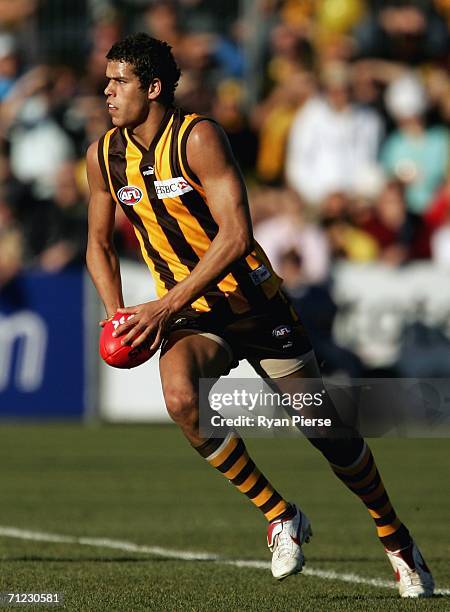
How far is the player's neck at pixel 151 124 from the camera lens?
6.42 metres

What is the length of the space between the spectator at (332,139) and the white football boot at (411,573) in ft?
31.6

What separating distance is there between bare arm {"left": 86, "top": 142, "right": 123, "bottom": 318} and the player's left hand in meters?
0.53

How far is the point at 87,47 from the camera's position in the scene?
18.9 m

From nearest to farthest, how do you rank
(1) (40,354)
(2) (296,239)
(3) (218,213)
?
(3) (218,213), (2) (296,239), (1) (40,354)

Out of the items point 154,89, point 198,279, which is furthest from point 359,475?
point 154,89

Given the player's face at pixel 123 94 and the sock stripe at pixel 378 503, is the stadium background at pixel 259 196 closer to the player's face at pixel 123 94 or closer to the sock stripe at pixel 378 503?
the sock stripe at pixel 378 503

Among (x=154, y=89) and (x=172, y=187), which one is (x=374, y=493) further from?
(x=154, y=89)

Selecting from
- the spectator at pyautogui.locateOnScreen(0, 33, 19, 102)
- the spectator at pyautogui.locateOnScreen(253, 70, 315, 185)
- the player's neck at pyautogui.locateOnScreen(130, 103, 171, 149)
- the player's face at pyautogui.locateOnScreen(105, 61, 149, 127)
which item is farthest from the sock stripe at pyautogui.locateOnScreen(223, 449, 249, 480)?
the spectator at pyautogui.locateOnScreen(0, 33, 19, 102)

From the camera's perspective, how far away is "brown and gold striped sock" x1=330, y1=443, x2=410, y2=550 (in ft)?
21.6

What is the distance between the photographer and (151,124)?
21.1 ft

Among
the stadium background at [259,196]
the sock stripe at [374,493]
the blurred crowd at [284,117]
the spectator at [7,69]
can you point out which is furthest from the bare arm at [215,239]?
the spectator at [7,69]

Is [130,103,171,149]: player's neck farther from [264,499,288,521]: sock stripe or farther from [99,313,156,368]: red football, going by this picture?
[264,499,288,521]: sock stripe

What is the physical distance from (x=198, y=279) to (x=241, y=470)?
0.89 meters

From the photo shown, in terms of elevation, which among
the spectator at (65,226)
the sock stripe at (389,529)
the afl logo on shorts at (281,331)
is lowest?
the spectator at (65,226)
